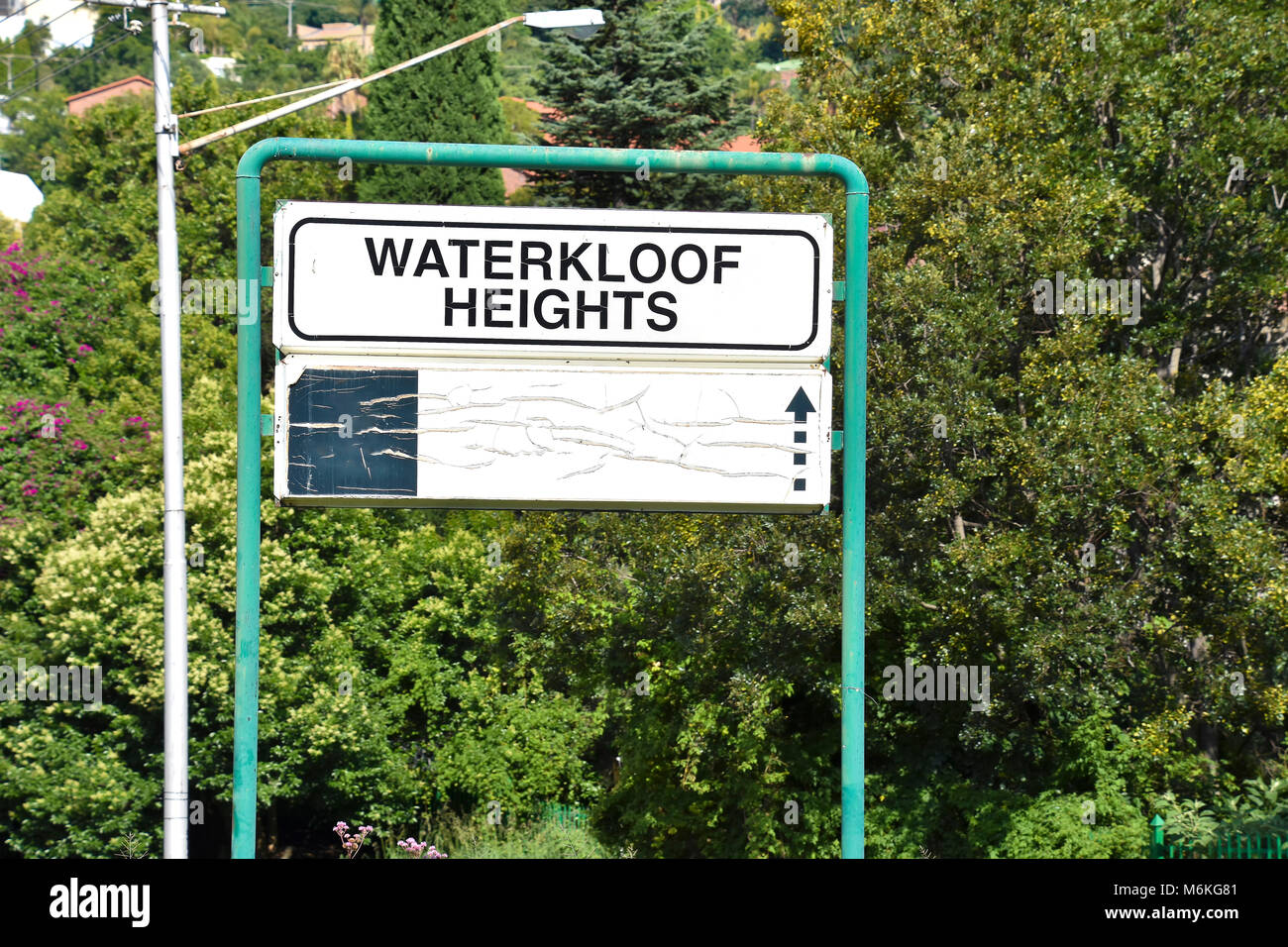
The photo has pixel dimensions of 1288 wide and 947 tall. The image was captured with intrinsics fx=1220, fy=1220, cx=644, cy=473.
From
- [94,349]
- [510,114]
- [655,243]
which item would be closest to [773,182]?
[655,243]

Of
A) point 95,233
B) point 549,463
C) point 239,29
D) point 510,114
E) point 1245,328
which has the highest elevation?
point 239,29

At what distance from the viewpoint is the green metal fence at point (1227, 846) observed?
11.3m

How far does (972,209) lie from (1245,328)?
507 centimetres

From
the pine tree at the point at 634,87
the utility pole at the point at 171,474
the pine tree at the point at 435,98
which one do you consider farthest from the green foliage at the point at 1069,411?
the pine tree at the point at 435,98

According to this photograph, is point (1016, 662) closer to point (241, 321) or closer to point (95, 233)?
point (241, 321)

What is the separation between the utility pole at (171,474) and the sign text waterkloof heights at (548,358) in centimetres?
567

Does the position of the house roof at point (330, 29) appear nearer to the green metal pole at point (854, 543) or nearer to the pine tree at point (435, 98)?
the pine tree at point (435, 98)

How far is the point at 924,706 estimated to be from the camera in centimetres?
1659

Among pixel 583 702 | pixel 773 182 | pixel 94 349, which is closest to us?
pixel 773 182

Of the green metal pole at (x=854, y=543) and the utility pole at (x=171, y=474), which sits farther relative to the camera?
the utility pole at (x=171, y=474)

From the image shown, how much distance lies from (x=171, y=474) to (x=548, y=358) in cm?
638

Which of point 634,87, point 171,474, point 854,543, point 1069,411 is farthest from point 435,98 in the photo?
point 854,543

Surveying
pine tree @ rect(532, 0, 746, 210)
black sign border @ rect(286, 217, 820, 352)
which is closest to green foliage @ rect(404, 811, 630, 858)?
black sign border @ rect(286, 217, 820, 352)

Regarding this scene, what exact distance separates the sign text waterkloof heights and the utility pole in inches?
223
